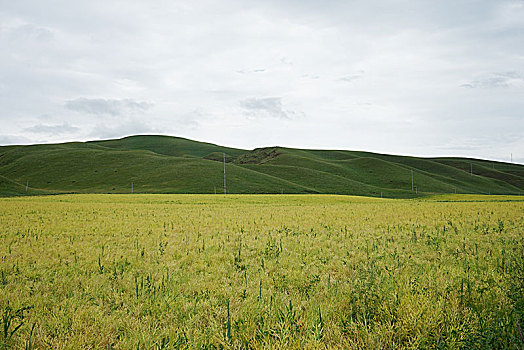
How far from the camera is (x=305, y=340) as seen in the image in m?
4.69

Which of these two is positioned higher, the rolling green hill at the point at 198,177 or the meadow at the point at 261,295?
the rolling green hill at the point at 198,177

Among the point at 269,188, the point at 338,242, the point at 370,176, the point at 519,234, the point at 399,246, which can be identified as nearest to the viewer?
the point at 399,246

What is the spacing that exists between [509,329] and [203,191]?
11386 centimetres

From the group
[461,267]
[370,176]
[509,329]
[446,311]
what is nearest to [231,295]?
[446,311]

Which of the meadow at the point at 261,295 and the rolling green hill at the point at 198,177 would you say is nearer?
the meadow at the point at 261,295

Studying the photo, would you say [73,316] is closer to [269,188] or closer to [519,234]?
[519,234]

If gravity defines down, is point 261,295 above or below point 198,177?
below

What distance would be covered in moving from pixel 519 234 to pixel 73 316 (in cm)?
1818

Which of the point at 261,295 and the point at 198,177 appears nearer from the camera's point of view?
the point at 261,295

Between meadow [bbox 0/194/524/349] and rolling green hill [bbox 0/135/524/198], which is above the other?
rolling green hill [bbox 0/135/524/198]

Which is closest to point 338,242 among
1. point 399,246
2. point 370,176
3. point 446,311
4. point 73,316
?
point 399,246

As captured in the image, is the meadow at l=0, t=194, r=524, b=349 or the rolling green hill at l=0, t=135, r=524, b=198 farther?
the rolling green hill at l=0, t=135, r=524, b=198

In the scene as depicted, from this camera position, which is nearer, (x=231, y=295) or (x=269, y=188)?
(x=231, y=295)

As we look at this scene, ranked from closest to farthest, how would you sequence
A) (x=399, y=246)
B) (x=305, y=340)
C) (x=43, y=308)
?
(x=305, y=340) < (x=43, y=308) < (x=399, y=246)
